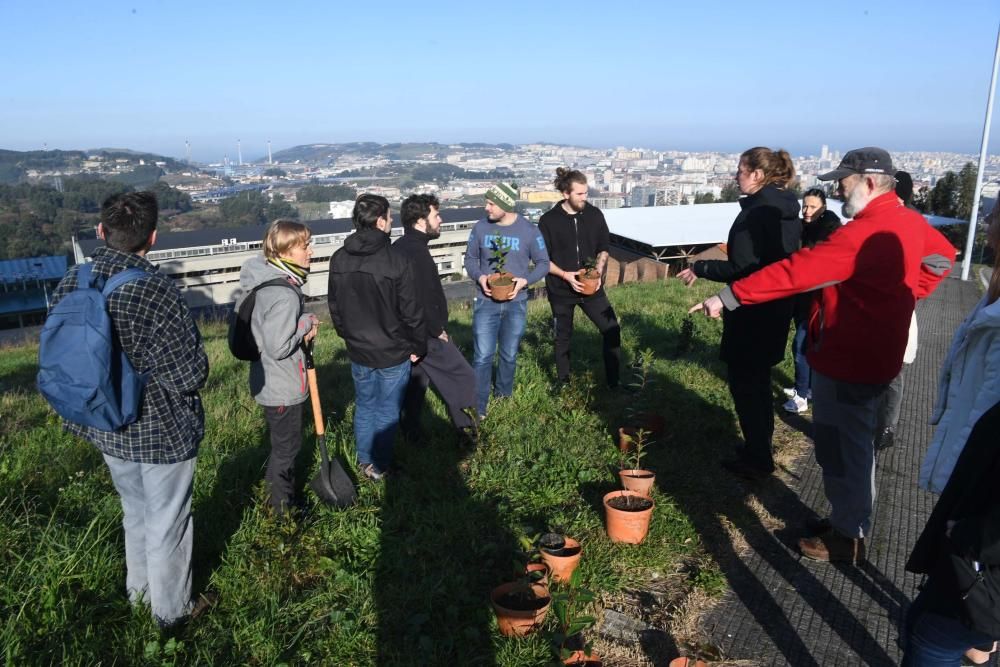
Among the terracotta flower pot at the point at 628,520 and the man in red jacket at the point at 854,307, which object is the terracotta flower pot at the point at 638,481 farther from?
the man in red jacket at the point at 854,307

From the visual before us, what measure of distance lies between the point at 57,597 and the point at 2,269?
166ft

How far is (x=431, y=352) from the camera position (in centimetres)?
516

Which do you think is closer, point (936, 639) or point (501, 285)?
point (936, 639)

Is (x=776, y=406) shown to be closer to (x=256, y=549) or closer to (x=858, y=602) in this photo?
(x=858, y=602)

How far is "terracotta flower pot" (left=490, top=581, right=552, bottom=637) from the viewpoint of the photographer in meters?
2.87

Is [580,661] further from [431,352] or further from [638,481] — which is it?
[431,352]

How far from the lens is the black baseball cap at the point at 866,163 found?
10.7ft

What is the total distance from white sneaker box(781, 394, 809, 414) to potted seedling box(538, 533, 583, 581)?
10.9 feet

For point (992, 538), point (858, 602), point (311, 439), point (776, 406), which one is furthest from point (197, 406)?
point (776, 406)

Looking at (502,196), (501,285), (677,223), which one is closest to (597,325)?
(501,285)

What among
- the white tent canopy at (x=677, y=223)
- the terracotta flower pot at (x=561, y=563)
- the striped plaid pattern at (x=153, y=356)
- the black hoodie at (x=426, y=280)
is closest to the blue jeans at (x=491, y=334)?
the black hoodie at (x=426, y=280)

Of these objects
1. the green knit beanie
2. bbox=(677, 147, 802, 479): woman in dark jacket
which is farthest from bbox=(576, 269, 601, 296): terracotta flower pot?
bbox=(677, 147, 802, 479): woman in dark jacket

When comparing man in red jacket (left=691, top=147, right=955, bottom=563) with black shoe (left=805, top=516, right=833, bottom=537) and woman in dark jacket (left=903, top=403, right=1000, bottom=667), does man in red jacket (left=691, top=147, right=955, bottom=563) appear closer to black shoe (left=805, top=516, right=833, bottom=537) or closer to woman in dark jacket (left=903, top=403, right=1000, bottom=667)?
black shoe (left=805, top=516, right=833, bottom=537)

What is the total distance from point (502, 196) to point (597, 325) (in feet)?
5.20
